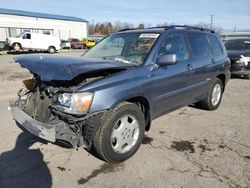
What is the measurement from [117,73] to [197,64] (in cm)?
217

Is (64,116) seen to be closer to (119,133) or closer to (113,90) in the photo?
(113,90)

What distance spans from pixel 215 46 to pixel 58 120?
4266 mm

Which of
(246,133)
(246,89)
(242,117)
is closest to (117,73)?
(246,133)

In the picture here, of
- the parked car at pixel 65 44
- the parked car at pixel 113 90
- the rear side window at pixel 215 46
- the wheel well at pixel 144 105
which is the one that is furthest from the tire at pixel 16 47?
the wheel well at pixel 144 105

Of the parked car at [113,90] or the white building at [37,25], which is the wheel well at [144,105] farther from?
the white building at [37,25]

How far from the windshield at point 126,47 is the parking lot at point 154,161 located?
1436 millimetres

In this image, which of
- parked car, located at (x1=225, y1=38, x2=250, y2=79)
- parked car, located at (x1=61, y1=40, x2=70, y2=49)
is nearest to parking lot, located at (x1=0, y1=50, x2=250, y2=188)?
parked car, located at (x1=225, y1=38, x2=250, y2=79)

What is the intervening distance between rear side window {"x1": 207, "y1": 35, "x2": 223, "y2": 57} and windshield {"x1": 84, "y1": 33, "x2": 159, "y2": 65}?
2029 millimetres

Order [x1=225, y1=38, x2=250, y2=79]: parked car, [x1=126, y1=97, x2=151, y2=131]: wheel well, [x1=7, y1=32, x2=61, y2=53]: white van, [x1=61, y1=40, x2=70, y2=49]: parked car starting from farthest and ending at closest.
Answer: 1. [x1=61, y1=40, x2=70, y2=49]: parked car
2. [x1=7, y1=32, x2=61, y2=53]: white van
3. [x1=225, y1=38, x2=250, y2=79]: parked car
4. [x1=126, y1=97, x2=151, y2=131]: wheel well

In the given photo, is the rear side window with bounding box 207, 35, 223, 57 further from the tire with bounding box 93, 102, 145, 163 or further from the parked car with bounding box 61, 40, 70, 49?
the parked car with bounding box 61, 40, 70, 49

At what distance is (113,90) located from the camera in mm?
3293

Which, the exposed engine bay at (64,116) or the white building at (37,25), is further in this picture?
the white building at (37,25)

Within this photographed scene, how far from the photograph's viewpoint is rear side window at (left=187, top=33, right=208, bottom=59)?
16.4ft

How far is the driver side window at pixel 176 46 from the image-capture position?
14.1 feet
